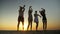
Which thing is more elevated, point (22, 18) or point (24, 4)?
point (24, 4)

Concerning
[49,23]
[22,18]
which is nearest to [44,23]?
[49,23]

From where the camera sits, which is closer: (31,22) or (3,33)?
(3,33)

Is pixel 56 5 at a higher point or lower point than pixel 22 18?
higher

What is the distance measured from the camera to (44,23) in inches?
155

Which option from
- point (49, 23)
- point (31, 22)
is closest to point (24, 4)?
point (31, 22)

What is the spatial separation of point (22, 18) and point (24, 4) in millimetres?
344

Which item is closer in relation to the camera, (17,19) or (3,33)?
(3,33)

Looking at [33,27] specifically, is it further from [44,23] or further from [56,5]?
[56,5]

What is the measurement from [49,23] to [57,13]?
29 cm

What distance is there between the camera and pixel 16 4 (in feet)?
13.3

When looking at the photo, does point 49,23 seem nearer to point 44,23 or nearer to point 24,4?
point 44,23

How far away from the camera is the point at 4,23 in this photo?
4.06 metres

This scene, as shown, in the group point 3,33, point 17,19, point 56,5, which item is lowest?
point 3,33

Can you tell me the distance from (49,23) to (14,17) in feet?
2.62
